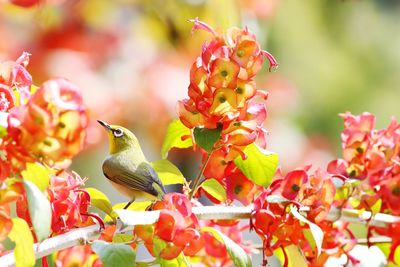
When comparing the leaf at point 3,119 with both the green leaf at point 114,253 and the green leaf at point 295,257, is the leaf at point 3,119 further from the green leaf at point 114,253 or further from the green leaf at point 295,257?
the green leaf at point 295,257

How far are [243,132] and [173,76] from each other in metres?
0.80

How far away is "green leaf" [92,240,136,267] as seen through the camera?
2.64ft

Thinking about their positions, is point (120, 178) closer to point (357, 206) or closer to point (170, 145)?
point (170, 145)

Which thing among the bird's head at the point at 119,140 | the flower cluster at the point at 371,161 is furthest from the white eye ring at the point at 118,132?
the flower cluster at the point at 371,161

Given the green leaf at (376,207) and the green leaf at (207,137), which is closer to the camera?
the green leaf at (207,137)

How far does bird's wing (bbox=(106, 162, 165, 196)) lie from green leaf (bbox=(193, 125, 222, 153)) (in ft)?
0.15

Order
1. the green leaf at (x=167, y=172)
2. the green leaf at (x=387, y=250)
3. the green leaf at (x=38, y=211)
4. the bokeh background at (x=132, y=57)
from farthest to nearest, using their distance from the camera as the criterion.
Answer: the bokeh background at (x=132, y=57)
the green leaf at (x=387, y=250)
the green leaf at (x=167, y=172)
the green leaf at (x=38, y=211)

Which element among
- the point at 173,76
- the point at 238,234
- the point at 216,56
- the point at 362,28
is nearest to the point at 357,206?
the point at 238,234

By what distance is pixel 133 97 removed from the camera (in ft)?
5.22

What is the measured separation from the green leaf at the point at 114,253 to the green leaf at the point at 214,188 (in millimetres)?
162

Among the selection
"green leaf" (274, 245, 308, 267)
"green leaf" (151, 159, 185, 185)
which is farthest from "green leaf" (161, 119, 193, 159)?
"green leaf" (274, 245, 308, 267)

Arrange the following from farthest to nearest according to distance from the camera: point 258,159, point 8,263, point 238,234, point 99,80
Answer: point 99,80, point 238,234, point 258,159, point 8,263

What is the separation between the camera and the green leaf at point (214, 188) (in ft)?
3.18

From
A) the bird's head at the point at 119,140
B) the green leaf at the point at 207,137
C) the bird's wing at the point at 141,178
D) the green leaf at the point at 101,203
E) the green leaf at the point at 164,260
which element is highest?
the green leaf at the point at 207,137
